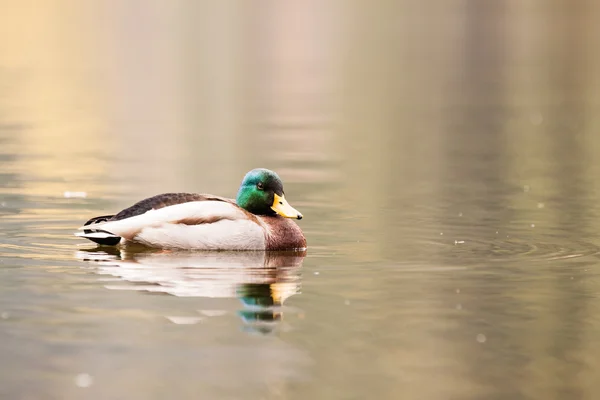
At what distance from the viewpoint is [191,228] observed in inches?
573

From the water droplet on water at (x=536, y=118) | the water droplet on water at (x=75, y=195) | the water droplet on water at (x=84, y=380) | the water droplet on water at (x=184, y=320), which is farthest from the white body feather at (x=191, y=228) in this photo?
the water droplet on water at (x=536, y=118)

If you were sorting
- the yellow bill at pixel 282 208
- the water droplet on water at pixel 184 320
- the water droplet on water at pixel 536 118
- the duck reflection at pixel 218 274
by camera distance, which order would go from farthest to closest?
the water droplet on water at pixel 536 118, the yellow bill at pixel 282 208, the duck reflection at pixel 218 274, the water droplet on water at pixel 184 320

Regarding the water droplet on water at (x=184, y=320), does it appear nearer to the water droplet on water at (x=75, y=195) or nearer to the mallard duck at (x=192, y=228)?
the mallard duck at (x=192, y=228)

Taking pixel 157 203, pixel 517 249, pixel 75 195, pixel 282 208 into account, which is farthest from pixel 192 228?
pixel 75 195

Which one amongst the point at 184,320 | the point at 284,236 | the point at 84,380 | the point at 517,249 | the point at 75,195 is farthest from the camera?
the point at 75,195

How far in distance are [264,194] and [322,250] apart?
838 millimetres

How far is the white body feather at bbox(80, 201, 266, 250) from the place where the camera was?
14.6m

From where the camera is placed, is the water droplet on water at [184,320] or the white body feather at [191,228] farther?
the white body feather at [191,228]

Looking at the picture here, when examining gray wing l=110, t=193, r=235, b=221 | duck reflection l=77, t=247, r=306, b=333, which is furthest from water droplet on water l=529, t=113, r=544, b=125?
duck reflection l=77, t=247, r=306, b=333

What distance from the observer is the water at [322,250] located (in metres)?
9.84

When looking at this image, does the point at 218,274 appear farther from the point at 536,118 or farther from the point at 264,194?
the point at 536,118

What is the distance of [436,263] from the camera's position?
45.8 feet

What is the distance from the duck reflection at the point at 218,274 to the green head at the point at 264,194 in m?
0.57

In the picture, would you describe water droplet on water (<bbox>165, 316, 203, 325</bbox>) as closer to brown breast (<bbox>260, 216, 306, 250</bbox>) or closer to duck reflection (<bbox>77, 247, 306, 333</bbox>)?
duck reflection (<bbox>77, 247, 306, 333</bbox>)
